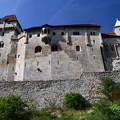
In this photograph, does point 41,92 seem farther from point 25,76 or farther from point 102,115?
point 25,76

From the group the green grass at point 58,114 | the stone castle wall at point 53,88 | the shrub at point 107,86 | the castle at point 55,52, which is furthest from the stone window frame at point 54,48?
the green grass at point 58,114

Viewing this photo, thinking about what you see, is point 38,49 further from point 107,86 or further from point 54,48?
point 107,86

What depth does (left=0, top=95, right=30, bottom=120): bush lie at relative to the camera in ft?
80.3

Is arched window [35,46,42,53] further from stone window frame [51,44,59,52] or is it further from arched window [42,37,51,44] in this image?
stone window frame [51,44,59,52]

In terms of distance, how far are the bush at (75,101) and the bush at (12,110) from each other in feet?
14.1

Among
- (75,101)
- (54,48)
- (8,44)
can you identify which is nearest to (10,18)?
(8,44)

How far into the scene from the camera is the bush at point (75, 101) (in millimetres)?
27297

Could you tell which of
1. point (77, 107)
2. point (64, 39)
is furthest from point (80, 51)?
point (77, 107)

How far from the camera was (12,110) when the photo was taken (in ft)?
82.1

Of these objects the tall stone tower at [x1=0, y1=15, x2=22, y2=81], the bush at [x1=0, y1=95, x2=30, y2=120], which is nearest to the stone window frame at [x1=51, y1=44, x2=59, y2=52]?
the tall stone tower at [x1=0, y1=15, x2=22, y2=81]

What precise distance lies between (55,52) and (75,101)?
2302cm

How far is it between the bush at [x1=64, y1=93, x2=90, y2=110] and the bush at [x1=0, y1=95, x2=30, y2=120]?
4291 millimetres

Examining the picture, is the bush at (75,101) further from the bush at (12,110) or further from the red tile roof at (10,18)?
the red tile roof at (10,18)

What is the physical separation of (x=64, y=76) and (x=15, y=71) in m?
9.64
